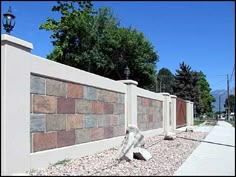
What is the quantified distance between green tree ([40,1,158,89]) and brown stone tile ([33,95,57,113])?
23379 mm

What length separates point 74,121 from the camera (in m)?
9.41

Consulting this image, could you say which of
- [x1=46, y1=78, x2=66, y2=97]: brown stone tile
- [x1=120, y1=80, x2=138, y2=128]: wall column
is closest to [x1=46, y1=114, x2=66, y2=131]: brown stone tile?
[x1=46, y1=78, x2=66, y2=97]: brown stone tile

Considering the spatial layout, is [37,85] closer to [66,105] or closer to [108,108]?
[66,105]

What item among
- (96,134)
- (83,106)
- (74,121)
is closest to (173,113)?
(96,134)

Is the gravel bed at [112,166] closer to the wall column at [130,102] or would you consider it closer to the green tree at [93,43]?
the wall column at [130,102]

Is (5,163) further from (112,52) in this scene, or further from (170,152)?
(112,52)

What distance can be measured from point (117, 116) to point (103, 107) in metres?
1.32

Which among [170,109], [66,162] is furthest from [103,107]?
[170,109]

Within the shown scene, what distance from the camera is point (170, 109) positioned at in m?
21.8

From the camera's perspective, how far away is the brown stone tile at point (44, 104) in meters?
7.64

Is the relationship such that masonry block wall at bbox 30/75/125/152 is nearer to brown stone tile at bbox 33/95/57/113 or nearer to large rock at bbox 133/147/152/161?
brown stone tile at bbox 33/95/57/113

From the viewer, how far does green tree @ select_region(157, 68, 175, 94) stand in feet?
219

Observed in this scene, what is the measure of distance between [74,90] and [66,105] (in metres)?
0.57

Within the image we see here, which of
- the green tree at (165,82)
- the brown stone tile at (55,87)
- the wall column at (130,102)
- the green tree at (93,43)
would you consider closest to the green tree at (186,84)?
the green tree at (165,82)
